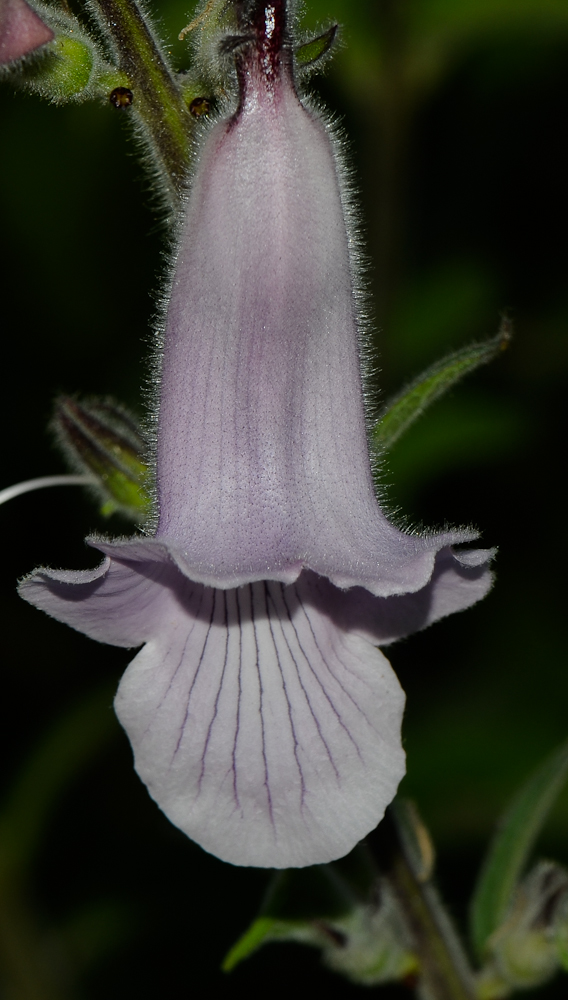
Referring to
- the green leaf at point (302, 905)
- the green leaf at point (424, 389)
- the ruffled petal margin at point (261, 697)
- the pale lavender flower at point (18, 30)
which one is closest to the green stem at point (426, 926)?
the green leaf at point (302, 905)

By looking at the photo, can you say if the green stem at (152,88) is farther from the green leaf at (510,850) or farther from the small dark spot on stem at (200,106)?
the green leaf at (510,850)

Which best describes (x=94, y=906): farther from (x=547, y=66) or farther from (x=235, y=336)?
(x=547, y=66)

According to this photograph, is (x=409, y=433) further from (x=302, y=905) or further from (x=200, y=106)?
(x=200, y=106)

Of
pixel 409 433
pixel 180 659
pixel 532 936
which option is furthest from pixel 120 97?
pixel 409 433

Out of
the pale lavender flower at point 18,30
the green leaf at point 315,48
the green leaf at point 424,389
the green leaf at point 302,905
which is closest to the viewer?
the pale lavender flower at point 18,30

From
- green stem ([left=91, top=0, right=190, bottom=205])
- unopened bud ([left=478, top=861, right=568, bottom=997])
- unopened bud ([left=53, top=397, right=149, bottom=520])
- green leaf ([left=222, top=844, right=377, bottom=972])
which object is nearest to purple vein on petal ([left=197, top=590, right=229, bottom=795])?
unopened bud ([left=53, top=397, right=149, bottom=520])

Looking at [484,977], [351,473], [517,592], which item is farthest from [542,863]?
[517,592]
